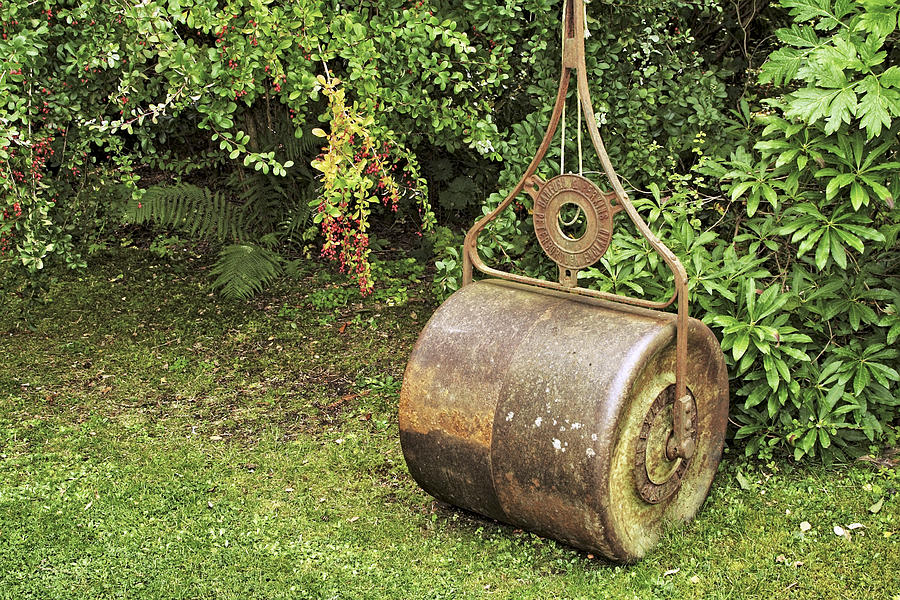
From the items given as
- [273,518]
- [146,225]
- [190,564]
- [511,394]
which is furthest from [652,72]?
[146,225]

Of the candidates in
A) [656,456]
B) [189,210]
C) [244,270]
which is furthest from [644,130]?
[189,210]

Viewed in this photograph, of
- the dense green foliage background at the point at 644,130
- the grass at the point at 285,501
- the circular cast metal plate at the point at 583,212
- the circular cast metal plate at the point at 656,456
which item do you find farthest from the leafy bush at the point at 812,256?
the circular cast metal plate at the point at 583,212

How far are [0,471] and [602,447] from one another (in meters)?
2.87

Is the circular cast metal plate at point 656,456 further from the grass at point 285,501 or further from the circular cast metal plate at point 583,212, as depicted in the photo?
→ the circular cast metal plate at point 583,212

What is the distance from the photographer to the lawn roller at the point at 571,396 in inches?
126

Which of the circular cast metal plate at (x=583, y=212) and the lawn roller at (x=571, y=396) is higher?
the circular cast metal plate at (x=583, y=212)

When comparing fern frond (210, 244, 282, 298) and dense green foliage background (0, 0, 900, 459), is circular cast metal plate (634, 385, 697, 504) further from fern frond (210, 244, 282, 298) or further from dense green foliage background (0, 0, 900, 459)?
fern frond (210, 244, 282, 298)

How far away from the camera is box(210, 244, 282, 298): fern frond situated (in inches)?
247

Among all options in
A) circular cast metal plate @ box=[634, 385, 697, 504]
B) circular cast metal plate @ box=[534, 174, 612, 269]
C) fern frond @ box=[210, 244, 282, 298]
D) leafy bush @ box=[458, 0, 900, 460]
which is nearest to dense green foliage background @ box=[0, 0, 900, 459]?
leafy bush @ box=[458, 0, 900, 460]

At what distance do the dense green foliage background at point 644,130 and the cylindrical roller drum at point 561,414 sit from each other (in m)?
0.53

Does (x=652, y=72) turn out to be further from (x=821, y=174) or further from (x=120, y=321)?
(x=120, y=321)

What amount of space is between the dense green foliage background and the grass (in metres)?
0.55

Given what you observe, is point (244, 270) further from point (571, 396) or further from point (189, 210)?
point (571, 396)

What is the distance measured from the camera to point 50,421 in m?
4.79
